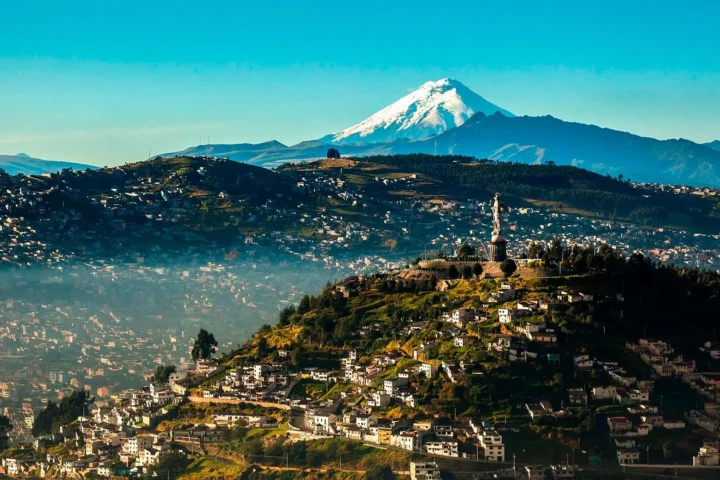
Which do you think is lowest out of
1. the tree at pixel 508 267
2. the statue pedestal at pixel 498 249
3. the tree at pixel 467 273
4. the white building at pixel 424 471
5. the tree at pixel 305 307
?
the white building at pixel 424 471

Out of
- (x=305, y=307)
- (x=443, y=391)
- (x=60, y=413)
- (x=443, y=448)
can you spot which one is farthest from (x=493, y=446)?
(x=60, y=413)

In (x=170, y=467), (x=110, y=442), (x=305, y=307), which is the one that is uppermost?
(x=305, y=307)

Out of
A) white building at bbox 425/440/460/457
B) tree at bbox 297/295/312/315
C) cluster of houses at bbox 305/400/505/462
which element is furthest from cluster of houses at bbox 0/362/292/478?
white building at bbox 425/440/460/457

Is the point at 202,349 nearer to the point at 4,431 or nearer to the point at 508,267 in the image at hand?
the point at 4,431

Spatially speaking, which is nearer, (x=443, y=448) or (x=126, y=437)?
(x=443, y=448)

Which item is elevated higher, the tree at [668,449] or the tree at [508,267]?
the tree at [508,267]

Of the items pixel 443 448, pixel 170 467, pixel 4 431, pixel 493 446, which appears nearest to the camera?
pixel 493 446

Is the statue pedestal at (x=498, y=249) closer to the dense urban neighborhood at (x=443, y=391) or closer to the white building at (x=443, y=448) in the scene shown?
the dense urban neighborhood at (x=443, y=391)

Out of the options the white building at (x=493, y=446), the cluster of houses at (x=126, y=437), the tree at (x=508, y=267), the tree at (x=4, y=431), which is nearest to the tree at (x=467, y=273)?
the tree at (x=508, y=267)

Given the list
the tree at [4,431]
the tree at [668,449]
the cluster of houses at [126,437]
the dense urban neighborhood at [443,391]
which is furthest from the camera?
the tree at [4,431]

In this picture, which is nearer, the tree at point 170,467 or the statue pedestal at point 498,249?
the tree at point 170,467

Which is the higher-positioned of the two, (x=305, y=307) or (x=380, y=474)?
(x=305, y=307)
